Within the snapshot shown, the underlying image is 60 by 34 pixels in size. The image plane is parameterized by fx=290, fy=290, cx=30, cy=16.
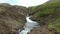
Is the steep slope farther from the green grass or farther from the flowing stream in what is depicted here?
the green grass

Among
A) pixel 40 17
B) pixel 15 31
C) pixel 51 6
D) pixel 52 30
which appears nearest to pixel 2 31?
pixel 15 31

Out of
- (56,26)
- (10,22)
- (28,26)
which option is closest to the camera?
(56,26)

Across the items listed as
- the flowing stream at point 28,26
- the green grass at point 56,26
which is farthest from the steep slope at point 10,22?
the green grass at point 56,26

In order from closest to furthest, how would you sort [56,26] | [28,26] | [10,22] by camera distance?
1. [56,26]
2. [10,22]
3. [28,26]

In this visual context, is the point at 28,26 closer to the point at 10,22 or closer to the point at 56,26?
the point at 10,22

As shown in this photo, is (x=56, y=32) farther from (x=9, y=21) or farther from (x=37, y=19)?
(x=37, y=19)

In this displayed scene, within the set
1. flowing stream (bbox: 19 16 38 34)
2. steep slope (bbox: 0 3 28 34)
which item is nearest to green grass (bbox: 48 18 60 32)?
flowing stream (bbox: 19 16 38 34)

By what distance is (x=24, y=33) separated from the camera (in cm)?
8500

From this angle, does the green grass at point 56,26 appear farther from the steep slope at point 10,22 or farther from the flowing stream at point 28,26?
the steep slope at point 10,22

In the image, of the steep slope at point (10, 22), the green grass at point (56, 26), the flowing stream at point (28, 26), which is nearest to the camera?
the green grass at point (56, 26)

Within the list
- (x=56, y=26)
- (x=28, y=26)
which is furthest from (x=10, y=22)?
(x=56, y=26)

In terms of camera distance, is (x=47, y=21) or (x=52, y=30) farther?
(x=47, y=21)

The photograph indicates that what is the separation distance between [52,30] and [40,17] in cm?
3015

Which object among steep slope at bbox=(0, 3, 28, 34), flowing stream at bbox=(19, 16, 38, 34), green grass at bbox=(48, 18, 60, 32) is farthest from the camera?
flowing stream at bbox=(19, 16, 38, 34)
